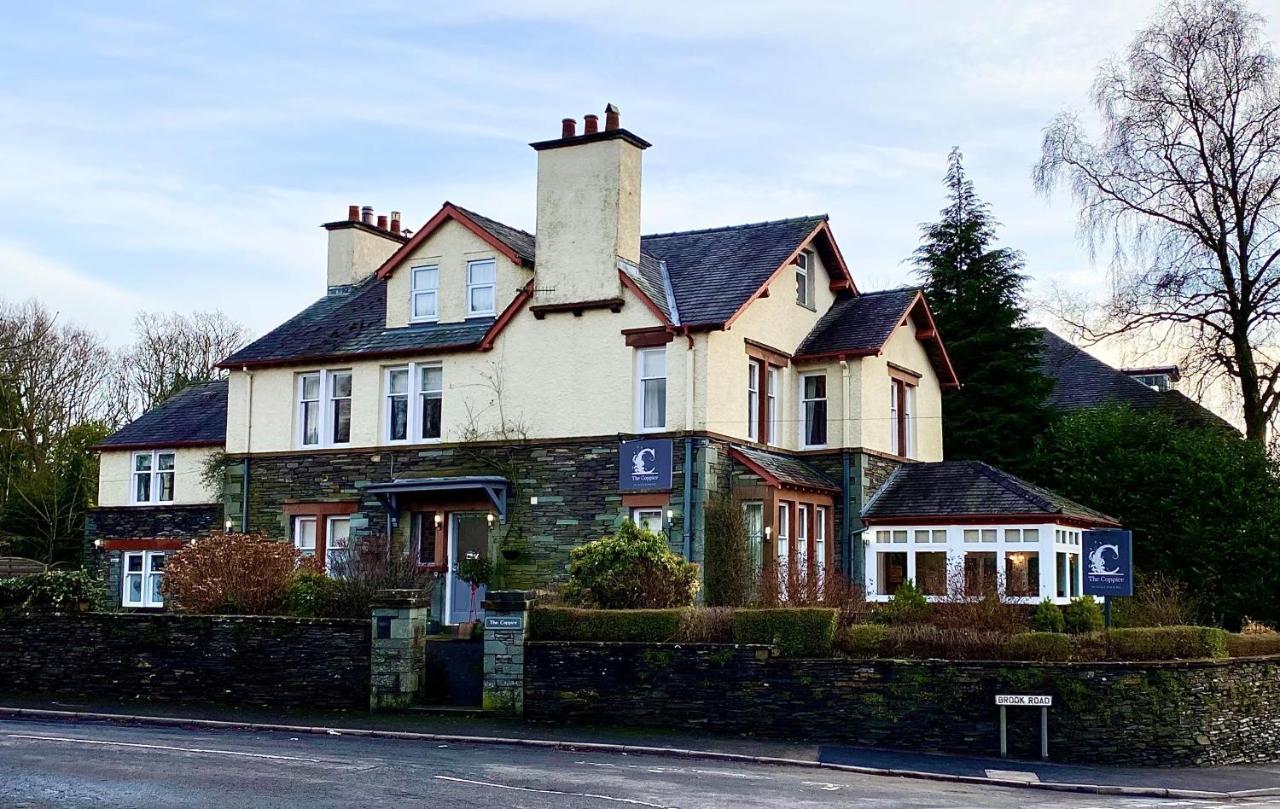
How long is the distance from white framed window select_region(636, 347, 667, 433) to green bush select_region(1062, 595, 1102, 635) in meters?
8.83

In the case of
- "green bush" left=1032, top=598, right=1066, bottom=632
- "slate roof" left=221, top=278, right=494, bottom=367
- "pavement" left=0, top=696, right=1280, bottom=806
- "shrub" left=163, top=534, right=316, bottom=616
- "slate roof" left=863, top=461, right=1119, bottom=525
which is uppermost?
"slate roof" left=221, top=278, right=494, bottom=367

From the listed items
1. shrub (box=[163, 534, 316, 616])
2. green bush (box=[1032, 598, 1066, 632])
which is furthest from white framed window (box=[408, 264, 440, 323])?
green bush (box=[1032, 598, 1066, 632])

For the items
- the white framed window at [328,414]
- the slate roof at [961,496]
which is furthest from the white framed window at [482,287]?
the slate roof at [961,496]

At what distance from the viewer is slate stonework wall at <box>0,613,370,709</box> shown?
24938 mm

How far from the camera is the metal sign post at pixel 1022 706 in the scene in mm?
20625

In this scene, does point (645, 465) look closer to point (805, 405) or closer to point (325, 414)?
point (805, 405)

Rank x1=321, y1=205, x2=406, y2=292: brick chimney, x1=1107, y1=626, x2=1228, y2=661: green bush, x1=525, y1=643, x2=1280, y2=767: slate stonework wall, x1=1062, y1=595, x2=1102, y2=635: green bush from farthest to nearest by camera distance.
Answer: x1=321, y1=205, x2=406, y2=292: brick chimney, x1=1062, y1=595, x2=1102, y2=635: green bush, x1=1107, y1=626, x2=1228, y2=661: green bush, x1=525, y1=643, x2=1280, y2=767: slate stonework wall

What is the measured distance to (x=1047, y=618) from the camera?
27.2 meters

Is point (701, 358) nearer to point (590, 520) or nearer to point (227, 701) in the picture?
point (590, 520)

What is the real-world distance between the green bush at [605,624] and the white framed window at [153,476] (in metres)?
21.9

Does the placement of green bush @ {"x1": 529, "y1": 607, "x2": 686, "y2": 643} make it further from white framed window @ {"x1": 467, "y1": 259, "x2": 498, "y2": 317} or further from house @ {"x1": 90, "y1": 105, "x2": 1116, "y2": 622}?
white framed window @ {"x1": 467, "y1": 259, "x2": 498, "y2": 317}

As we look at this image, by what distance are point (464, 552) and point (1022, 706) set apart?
15.2m

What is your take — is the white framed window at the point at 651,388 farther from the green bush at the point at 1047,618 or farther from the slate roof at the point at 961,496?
the green bush at the point at 1047,618

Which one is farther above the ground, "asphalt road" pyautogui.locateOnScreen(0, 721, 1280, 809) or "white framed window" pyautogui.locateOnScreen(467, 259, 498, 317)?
"white framed window" pyautogui.locateOnScreen(467, 259, 498, 317)
